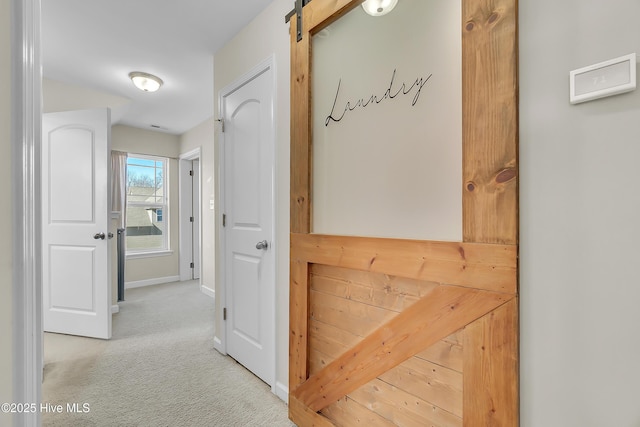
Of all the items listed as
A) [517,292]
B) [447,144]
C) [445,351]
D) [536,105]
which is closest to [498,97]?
[536,105]

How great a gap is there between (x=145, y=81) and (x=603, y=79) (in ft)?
11.4

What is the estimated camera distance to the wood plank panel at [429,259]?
880 millimetres

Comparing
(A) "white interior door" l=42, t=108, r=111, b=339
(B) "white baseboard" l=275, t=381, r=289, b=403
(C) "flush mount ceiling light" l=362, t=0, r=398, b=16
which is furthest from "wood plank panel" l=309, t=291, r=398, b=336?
(A) "white interior door" l=42, t=108, r=111, b=339

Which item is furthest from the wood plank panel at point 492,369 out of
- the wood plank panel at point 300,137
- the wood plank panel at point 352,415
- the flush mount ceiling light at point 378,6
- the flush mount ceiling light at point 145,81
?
the flush mount ceiling light at point 145,81

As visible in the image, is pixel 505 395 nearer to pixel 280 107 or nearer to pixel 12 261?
pixel 12 261

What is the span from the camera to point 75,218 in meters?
2.81

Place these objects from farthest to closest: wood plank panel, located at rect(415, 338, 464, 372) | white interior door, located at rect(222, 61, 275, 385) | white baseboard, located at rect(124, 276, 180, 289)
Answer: white baseboard, located at rect(124, 276, 180, 289) → white interior door, located at rect(222, 61, 275, 385) → wood plank panel, located at rect(415, 338, 464, 372)

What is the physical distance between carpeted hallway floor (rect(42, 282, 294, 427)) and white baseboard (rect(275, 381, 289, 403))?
0.04 m

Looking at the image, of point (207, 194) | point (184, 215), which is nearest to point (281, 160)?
point (207, 194)

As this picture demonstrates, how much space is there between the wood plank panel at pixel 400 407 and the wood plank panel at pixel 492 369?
11 centimetres

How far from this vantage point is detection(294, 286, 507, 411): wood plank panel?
0.95m

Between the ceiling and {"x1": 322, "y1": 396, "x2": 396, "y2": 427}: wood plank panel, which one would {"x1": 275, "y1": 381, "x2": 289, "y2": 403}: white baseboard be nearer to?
{"x1": 322, "y1": 396, "x2": 396, "y2": 427}: wood plank panel

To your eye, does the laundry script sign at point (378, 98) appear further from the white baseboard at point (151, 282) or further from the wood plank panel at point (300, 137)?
the white baseboard at point (151, 282)

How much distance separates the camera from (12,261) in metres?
0.80
